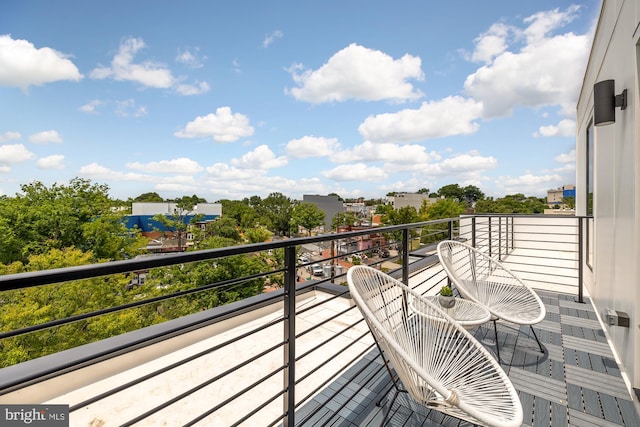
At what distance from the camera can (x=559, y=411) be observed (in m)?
1.74

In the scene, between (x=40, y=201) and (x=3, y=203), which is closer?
(x=3, y=203)

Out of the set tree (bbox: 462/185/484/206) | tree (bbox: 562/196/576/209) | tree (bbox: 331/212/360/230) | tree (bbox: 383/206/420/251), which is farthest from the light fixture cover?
tree (bbox: 462/185/484/206)

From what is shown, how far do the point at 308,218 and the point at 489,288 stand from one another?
132ft

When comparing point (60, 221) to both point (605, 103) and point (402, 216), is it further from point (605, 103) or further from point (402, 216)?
point (402, 216)

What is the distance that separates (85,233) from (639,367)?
2106cm

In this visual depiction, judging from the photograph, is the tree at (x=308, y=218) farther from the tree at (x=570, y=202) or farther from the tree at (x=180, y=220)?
the tree at (x=570, y=202)

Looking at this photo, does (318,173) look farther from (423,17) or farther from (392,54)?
(423,17)

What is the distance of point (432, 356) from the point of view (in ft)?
5.75

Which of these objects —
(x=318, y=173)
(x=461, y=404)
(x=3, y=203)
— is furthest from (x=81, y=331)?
(x=318, y=173)

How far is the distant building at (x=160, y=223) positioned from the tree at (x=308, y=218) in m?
11.2

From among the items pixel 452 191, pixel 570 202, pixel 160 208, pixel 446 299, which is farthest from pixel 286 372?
pixel 452 191

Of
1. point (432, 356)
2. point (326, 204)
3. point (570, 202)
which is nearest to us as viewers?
point (432, 356)

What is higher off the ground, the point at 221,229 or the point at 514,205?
the point at 514,205

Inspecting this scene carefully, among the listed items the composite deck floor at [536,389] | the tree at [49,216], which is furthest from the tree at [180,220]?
the composite deck floor at [536,389]
